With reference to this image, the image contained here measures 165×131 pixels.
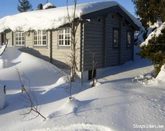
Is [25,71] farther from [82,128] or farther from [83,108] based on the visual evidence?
[82,128]

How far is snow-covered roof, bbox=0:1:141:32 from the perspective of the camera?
1708cm

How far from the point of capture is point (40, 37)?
63.5 ft

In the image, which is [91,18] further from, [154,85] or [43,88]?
[154,85]

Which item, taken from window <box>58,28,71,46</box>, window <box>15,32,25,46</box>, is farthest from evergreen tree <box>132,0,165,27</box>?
window <box>15,32,25,46</box>

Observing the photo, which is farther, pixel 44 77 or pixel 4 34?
pixel 4 34

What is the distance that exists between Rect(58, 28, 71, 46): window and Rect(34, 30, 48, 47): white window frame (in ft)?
3.75

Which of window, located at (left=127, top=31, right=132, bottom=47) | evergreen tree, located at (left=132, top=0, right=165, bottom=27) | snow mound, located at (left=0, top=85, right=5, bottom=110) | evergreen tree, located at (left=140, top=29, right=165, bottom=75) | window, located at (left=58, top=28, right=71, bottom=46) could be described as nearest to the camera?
snow mound, located at (left=0, top=85, right=5, bottom=110)

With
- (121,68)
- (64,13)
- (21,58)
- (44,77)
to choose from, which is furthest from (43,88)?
(121,68)

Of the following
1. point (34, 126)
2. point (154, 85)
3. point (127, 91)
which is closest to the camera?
point (34, 126)

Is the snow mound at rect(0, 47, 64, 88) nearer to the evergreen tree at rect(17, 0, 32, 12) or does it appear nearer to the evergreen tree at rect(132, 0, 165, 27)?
the evergreen tree at rect(132, 0, 165, 27)

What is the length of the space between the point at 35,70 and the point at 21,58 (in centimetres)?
173

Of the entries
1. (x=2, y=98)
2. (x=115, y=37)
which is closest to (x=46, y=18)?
(x=115, y=37)

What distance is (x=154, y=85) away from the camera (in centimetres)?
1193

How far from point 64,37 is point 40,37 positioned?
77.7 inches
